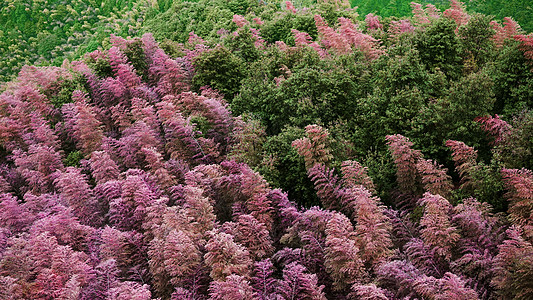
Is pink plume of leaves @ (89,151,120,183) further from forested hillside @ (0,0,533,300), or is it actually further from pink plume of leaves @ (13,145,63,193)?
pink plume of leaves @ (13,145,63,193)

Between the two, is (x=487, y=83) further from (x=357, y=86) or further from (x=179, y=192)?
(x=179, y=192)

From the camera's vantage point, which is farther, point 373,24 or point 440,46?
point 373,24

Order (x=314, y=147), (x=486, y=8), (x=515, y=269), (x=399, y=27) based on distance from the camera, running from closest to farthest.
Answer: (x=515, y=269) < (x=314, y=147) < (x=399, y=27) < (x=486, y=8)

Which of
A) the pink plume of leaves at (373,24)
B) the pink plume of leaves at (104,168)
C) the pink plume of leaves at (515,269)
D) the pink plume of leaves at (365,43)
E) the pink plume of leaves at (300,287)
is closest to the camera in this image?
the pink plume of leaves at (515,269)

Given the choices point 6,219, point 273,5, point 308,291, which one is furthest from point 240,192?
point 273,5

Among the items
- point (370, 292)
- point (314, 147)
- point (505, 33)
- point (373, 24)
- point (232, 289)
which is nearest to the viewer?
point (370, 292)

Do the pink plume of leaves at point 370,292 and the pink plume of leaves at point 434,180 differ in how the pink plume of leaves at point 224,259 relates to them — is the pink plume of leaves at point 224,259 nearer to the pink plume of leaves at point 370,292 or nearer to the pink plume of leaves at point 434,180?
the pink plume of leaves at point 370,292

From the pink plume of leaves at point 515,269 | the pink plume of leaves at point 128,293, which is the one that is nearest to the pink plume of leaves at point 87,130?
the pink plume of leaves at point 128,293

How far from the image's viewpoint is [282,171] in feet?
62.8

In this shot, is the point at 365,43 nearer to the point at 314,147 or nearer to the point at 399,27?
the point at 399,27

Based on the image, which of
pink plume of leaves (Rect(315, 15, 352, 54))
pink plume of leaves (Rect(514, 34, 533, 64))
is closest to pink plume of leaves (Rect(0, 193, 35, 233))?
pink plume of leaves (Rect(315, 15, 352, 54))

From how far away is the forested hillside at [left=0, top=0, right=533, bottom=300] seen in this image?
13.0 metres

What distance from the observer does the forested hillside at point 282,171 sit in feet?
42.8

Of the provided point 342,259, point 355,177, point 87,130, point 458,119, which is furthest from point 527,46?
point 87,130
